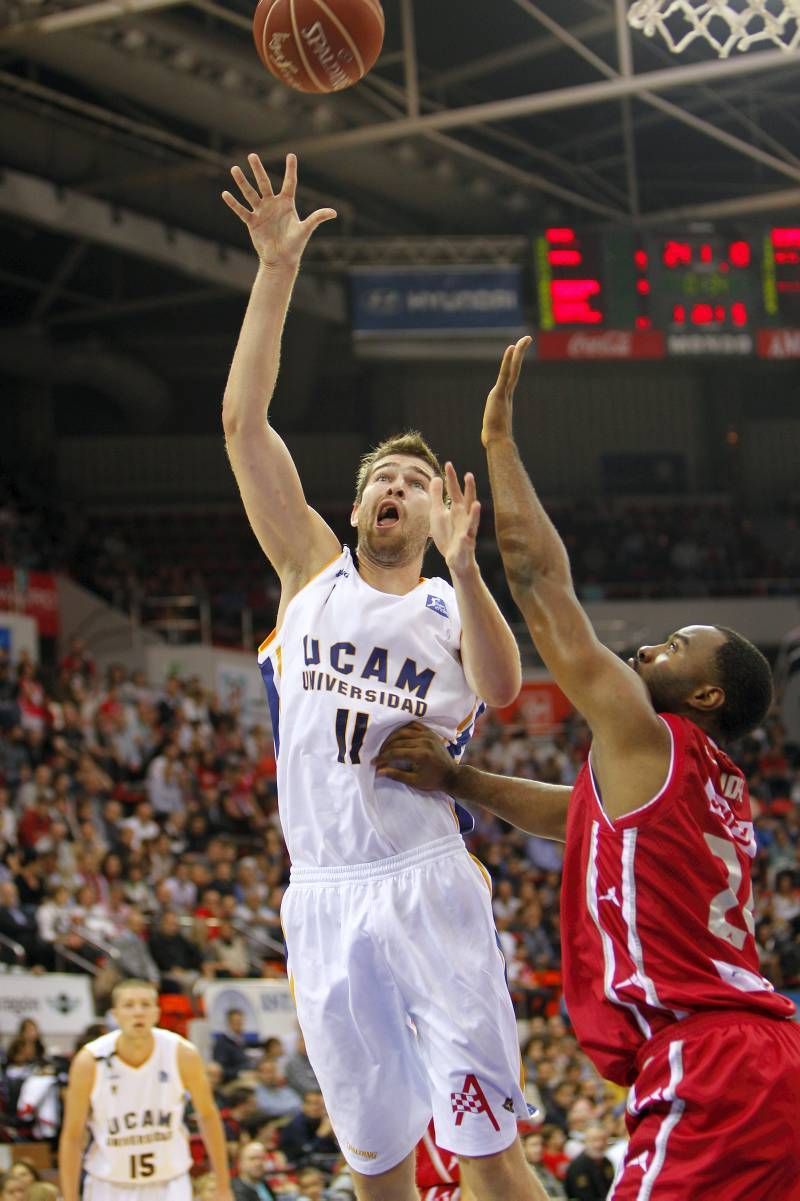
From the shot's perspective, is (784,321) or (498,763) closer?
(784,321)

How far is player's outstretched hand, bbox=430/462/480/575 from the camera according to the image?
4098 millimetres

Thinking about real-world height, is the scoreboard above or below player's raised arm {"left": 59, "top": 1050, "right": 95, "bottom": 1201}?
above

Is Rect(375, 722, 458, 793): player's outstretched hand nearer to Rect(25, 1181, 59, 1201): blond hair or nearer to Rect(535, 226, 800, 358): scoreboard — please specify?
Rect(25, 1181, 59, 1201): blond hair

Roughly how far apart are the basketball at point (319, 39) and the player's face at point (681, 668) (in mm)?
4425

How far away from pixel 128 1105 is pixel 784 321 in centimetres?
1353

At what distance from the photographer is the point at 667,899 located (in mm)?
3664

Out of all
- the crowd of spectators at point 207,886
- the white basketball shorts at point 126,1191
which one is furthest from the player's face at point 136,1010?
the crowd of spectators at point 207,886

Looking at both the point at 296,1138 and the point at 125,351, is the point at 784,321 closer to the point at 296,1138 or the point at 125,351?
the point at 296,1138

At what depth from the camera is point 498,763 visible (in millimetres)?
21062

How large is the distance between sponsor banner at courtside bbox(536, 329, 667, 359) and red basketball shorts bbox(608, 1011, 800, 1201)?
15198 millimetres

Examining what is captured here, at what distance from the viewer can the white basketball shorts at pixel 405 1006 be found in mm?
4199

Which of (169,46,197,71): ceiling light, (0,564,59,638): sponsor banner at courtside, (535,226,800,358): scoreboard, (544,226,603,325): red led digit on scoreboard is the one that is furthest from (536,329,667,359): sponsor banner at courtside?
(0,564,59,638): sponsor banner at courtside

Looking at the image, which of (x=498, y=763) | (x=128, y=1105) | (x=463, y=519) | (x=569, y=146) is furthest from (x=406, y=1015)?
(x=569, y=146)

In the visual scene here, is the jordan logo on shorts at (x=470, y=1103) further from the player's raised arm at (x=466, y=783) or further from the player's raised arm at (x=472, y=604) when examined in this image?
the player's raised arm at (x=472, y=604)
